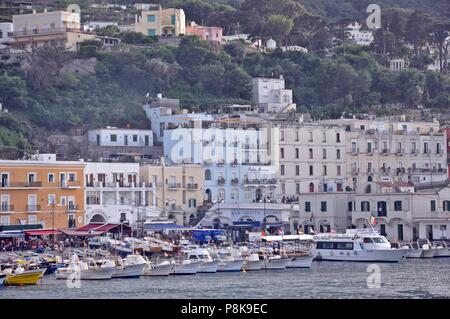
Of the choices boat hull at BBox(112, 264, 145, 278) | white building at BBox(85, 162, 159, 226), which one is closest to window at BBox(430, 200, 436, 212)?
white building at BBox(85, 162, 159, 226)

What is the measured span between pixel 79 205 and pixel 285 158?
1216 cm

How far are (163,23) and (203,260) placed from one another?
153ft

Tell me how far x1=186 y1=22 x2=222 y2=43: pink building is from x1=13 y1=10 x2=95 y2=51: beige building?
7621 mm

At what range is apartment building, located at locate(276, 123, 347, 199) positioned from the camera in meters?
58.2

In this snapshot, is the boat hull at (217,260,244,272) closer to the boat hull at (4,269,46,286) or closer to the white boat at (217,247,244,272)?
the white boat at (217,247,244,272)

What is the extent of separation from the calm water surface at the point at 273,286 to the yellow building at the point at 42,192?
1053 cm

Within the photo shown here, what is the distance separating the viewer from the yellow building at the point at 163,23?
8300 centimetres

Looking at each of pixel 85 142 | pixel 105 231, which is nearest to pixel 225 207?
pixel 105 231

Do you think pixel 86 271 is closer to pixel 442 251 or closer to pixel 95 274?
pixel 95 274

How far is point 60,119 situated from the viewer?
65.4 meters

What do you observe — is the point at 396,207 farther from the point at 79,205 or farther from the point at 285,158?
the point at 79,205

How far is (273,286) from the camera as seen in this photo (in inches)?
1230

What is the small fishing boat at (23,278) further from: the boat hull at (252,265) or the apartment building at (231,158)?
the apartment building at (231,158)

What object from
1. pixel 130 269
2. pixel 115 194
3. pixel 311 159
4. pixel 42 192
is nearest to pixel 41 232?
pixel 42 192
